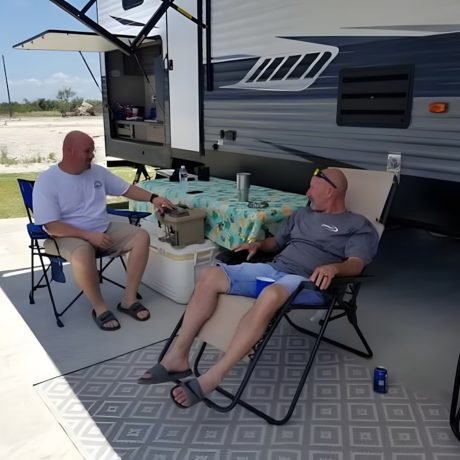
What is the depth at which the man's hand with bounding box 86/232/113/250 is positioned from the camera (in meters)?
2.93

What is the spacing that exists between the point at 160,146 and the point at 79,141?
2650 mm

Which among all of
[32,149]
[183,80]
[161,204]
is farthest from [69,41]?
[32,149]

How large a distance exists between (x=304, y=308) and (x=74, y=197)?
61.2 inches

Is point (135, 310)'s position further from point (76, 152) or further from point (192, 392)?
point (192, 392)

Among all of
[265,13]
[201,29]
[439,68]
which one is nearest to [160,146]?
[201,29]

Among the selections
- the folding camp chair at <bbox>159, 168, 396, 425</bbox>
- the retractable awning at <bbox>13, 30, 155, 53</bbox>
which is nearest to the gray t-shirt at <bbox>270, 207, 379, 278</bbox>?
the folding camp chair at <bbox>159, 168, 396, 425</bbox>

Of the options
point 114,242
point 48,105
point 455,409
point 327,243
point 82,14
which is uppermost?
point 82,14

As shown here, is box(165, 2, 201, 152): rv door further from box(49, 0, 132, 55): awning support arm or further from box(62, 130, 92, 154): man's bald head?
box(62, 130, 92, 154): man's bald head

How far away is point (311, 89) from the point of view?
3.41 m

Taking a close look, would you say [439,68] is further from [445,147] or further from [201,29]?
[201,29]

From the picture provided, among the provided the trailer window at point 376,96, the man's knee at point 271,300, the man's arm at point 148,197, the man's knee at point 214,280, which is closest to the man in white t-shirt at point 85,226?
the man's arm at point 148,197

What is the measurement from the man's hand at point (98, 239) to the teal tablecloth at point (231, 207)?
75cm

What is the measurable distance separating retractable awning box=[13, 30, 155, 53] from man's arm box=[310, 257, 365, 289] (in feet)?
12.9

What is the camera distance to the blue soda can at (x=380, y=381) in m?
2.20
